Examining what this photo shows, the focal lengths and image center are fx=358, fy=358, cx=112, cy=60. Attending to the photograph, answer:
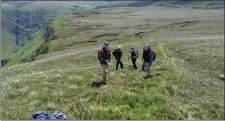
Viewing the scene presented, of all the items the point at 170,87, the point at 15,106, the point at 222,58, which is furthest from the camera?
the point at 222,58

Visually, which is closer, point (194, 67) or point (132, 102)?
point (132, 102)

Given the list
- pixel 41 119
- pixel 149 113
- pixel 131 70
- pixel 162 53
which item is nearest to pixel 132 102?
pixel 149 113

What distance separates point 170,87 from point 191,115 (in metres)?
5.49

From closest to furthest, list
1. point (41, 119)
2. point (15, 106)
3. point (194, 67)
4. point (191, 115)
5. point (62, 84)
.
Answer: point (41, 119) → point (191, 115) → point (15, 106) → point (62, 84) → point (194, 67)

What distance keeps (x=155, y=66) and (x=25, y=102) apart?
15247 mm

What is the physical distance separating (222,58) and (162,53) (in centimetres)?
1105

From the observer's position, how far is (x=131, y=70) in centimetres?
3581

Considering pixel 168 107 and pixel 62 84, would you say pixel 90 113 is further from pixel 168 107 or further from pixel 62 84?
pixel 62 84

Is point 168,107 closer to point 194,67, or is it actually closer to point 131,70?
point 131,70

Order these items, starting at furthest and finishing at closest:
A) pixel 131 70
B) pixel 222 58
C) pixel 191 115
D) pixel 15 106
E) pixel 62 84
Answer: pixel 222 58, pixel 131 70, pixel 62 84, pixel 15 106, pixel 191 115

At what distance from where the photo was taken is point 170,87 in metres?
29.3

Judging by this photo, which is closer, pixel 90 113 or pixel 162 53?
pixel 90 113

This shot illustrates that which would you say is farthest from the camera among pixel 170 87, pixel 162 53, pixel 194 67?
pixel 162 53

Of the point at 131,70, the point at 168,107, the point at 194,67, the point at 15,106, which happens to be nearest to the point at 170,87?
the point at 168,107
